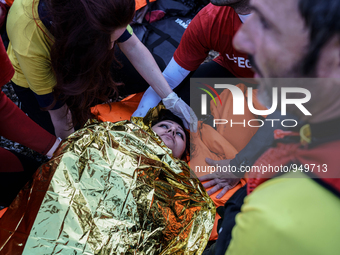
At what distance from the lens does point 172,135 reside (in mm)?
1538

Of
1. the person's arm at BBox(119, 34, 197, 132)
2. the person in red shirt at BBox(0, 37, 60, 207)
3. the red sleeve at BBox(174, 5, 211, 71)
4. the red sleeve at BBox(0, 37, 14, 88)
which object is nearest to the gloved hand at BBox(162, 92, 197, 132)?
the person's arm at BBox(119, 34, 197, 132)

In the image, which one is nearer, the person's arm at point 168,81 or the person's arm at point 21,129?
the person's arm at point 21,129

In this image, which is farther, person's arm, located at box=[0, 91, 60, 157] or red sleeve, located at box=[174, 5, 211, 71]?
red sleeve, located at box=[174, 5, 211, 71]

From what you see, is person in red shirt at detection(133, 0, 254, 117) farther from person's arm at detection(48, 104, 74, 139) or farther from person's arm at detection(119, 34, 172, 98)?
person's arm at detection(48, 104, 74, 139)

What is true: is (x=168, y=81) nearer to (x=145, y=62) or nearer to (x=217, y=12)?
(x=145, y=62)

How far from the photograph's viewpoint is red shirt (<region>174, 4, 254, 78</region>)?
4.37 ft

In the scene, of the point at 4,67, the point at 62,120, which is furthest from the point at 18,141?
the point at 4,67

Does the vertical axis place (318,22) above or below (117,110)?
above

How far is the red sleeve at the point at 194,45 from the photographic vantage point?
4.62 ft

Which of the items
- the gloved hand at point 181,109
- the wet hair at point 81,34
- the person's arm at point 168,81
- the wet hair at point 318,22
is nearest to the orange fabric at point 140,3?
the person's arm at point 168,81

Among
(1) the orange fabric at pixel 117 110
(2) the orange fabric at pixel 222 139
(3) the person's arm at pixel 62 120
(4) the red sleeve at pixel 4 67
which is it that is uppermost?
(4) the red sleeve at pixel 4 67

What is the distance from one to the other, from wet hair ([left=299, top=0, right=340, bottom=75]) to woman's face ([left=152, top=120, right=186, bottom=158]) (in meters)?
1.17

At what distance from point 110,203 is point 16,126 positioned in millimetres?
587

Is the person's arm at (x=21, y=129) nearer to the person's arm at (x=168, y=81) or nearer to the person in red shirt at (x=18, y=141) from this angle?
the person in red shirt at (x=18, y=141)
